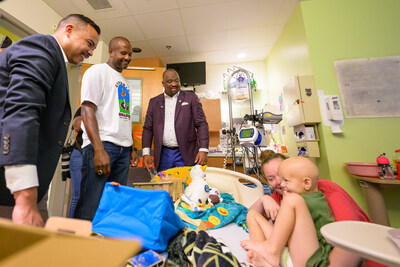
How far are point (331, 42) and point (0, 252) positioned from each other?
2905 mm

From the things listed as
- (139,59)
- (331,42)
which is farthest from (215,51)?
(331,42)

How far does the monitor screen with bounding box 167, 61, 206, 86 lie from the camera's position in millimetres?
3453

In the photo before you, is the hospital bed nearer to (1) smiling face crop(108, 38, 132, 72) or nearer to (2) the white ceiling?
(1) smiling face crop(108, 38, 132, 72)

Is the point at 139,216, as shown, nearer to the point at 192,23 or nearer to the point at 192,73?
the point at 192,23

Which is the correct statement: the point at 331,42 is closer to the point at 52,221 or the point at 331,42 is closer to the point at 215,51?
the point at 215,51

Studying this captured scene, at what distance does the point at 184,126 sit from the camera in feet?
5.86

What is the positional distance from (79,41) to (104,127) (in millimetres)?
480

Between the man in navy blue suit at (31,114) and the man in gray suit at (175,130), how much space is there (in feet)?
3.41

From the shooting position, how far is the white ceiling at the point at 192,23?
7.66 ft

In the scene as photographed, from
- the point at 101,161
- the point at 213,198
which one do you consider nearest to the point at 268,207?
the point at 213,198

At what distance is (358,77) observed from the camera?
206 cm

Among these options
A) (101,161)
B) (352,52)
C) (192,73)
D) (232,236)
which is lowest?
(232,236)

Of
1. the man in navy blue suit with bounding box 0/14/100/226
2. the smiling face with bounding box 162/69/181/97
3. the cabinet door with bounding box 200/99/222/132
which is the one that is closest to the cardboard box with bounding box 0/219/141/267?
the man in navy blue suit with bounding box 0/14/100/226

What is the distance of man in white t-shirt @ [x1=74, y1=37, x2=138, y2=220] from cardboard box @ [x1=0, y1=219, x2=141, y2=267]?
0.92 m
